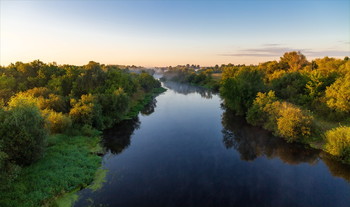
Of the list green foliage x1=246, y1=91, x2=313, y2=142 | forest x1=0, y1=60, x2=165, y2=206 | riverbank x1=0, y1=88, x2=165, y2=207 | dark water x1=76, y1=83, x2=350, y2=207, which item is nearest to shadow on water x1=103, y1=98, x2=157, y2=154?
dark water x1=76, y1=83, x2=350, y2=207

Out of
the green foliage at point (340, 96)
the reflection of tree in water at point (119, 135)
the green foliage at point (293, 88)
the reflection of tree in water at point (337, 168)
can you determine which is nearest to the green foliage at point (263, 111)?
the green foliage at point (340, 96)

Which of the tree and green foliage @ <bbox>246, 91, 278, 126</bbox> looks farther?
the tree

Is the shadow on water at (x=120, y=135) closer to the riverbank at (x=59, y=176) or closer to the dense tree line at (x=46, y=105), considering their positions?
the dense tree line at (x=46, y=105)

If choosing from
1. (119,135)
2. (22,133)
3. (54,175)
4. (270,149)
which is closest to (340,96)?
(270,149)

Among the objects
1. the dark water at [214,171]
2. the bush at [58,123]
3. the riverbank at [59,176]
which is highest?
the bush at [58,123]

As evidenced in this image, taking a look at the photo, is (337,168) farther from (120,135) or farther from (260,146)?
(120,135)

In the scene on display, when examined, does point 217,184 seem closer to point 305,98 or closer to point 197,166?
point 197,166

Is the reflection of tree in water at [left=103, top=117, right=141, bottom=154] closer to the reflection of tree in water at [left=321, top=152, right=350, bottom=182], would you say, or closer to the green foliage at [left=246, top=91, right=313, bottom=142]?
the green foliage at [left=246, top=91, right=313, bottom=142]
